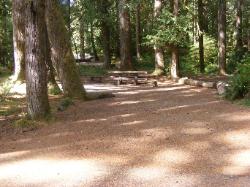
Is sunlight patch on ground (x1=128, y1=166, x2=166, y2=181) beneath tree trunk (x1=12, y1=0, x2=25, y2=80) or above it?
beneath

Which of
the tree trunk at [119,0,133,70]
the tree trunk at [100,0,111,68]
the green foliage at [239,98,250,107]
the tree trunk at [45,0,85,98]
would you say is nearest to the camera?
the green foliage at [239,98,250,107]

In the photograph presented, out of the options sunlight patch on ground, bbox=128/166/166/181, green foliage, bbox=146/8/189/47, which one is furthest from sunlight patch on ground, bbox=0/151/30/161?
green foliage, bbox=146/8/189/47

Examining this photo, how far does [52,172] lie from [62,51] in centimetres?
784

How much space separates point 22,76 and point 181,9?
9757mm

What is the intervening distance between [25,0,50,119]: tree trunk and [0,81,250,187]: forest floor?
2.32 feet

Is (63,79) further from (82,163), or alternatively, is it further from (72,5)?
(72,5)

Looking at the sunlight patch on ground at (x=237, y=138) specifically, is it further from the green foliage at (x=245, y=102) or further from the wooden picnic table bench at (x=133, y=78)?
the wooden picnic table bench at (x=133, y=78)

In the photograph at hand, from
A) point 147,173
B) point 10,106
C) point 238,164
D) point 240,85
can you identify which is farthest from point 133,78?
point 147,173

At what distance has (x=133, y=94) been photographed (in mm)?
16281

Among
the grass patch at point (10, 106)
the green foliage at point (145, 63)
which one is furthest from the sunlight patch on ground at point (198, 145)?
the green foliage at point (145, 63)

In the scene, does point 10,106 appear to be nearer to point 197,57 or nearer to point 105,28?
point 197,57

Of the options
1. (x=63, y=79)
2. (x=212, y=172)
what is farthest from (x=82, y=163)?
(x=63, y=79)

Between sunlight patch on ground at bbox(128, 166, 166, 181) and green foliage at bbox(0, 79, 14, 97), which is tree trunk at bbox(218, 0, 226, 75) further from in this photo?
sunlight patch on ground at bbox(128, 166, 166, 181)

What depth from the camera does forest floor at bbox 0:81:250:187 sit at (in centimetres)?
628
